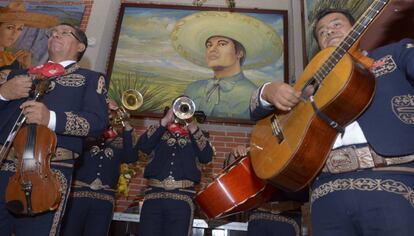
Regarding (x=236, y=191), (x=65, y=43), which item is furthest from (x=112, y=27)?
(x=236, y=191)

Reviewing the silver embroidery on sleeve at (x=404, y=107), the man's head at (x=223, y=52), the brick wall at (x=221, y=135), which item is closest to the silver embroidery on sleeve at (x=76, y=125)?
the silver embroidery on sleeve at (x=404, y=107)

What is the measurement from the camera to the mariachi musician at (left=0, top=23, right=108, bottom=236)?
6.97ft

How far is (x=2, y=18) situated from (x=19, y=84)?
4342 millimetres

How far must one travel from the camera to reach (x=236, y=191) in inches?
110

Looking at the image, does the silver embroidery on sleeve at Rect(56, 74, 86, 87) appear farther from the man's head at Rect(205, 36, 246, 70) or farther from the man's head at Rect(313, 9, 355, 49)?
the man's head at Rect(205, 36, 246, 70)

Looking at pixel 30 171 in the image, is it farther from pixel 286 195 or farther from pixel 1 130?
pixel 286 195

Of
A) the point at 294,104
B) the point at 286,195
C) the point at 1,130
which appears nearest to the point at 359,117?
the point at 294,104

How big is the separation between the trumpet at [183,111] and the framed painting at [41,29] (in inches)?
107

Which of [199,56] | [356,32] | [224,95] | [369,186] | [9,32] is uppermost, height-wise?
[9,32]

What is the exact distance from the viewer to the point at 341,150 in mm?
1703

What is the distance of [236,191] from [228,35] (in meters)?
3.35

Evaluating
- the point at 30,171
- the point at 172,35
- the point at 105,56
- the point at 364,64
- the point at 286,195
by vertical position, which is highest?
the point at 172,35

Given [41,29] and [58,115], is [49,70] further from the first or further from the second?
[41,29]

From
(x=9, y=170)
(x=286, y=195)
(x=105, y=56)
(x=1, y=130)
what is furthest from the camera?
(x=105, y=56)
